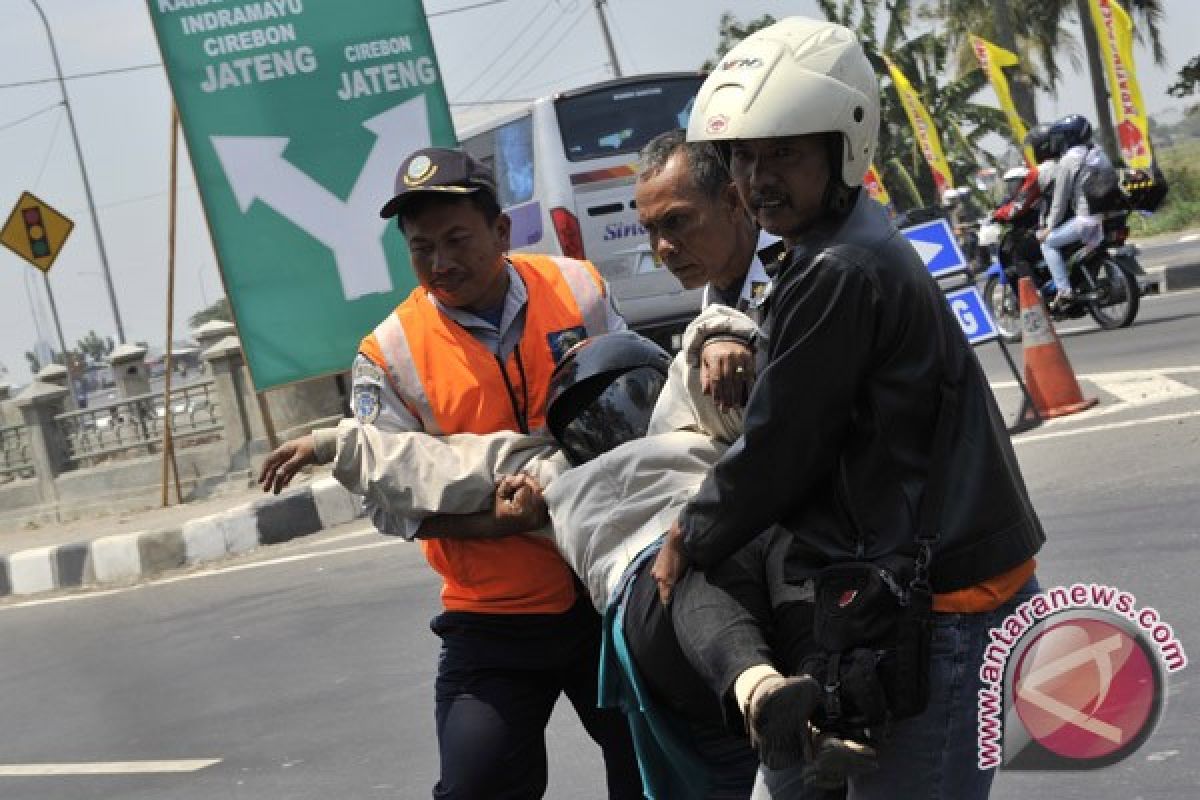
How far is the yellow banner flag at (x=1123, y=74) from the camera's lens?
63.5 feet

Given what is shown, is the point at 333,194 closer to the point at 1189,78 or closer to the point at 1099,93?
the point at 1189,78

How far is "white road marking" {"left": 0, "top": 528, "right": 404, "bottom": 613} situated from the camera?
437 inches

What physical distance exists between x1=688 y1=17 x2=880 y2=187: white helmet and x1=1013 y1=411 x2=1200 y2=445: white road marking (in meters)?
7.22

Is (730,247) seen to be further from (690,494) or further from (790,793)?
(790,793)

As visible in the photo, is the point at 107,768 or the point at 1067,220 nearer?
the point at 107,768

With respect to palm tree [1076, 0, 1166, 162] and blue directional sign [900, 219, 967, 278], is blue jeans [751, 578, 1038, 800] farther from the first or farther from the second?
palm tree [1076, 0, 1166, 162]

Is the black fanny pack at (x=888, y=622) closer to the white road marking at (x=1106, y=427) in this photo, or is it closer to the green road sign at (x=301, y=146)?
the white road marking at (x=1106, y=427)

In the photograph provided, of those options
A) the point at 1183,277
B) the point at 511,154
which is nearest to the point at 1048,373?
the point at 511,154

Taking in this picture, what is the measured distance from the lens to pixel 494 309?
3.58 m

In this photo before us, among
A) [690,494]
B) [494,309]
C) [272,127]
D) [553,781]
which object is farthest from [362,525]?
[690,494]

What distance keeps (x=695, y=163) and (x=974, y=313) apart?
24.0 feet

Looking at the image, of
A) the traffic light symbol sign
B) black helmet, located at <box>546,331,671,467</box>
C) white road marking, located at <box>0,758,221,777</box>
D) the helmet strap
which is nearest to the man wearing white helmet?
the helmet strap

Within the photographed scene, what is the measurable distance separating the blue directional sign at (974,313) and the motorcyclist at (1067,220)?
452cm

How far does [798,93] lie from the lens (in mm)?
2461
